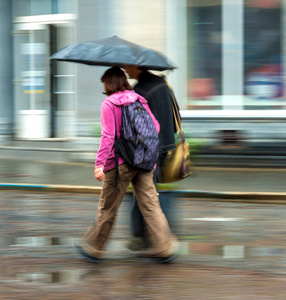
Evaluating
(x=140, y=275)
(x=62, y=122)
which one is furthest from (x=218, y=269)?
(x=62, y=122)

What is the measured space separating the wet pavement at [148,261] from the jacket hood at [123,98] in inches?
45.0

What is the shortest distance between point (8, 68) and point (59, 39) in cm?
129

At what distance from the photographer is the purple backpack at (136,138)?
5.35 meters

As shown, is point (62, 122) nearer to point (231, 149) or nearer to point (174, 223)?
point (231, 149)

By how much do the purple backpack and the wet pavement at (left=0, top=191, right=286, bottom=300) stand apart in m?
0.82

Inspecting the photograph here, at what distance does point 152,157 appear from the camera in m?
→ 5.46

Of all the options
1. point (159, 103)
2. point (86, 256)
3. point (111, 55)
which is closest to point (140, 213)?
point (86, 256)

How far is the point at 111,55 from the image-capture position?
5.32 meters

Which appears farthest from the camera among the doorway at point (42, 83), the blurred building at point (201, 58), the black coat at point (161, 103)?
the doorway at point (42, 83)

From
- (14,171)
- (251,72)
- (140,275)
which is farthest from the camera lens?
(251,72)

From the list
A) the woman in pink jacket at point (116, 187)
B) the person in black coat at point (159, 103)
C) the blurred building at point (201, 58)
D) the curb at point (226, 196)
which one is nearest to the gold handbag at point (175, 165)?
the person in black coat at point (159, 103)

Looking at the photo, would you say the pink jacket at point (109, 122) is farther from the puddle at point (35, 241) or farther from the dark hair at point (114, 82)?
the puddle at point (35, 241)

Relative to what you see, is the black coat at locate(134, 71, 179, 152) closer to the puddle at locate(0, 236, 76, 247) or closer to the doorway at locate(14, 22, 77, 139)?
the puddle at locate(0, 236, 76, 247)

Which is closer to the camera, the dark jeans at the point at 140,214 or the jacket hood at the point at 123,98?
the jacket hood at the point at 123,98
